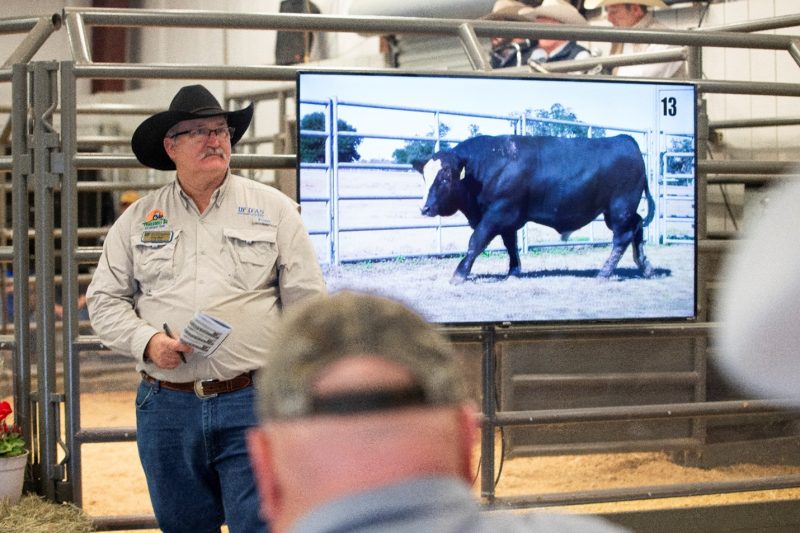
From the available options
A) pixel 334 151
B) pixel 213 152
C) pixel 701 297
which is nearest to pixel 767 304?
pixel 213 152

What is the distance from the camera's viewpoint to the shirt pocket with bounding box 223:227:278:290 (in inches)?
Answer: 121

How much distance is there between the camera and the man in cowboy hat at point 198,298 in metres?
2.96

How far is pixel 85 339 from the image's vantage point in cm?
366

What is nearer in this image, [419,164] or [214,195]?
[214,195]

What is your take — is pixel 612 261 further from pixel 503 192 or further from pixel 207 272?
pixel 207 272

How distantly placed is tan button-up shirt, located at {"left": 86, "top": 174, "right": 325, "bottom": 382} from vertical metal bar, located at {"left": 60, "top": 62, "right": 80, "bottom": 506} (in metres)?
0.53

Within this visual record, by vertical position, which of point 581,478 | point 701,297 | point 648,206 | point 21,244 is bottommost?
point 581,478

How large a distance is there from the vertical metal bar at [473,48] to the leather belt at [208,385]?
1572mm

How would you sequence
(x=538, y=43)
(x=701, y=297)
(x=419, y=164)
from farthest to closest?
(x=538, y=43)
(x=701, y=297)
(x=419, y=164)

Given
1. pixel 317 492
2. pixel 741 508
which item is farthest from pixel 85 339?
pixel 317 492

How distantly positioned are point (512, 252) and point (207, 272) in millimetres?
1235

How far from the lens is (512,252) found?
3.81m

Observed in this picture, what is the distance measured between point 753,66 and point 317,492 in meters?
6.17

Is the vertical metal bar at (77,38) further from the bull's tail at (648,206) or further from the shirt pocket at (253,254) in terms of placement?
the bull's tail at (648,206)
